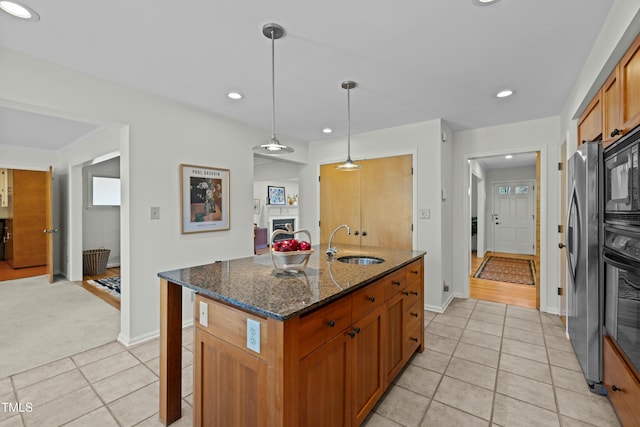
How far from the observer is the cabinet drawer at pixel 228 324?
1203 mm

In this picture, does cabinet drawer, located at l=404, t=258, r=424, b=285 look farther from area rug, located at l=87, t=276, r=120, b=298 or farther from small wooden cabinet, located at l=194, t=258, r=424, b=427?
area rug, located at l=87, t=276, r=120, b=298

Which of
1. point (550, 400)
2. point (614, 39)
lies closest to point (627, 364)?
point (550, 400)

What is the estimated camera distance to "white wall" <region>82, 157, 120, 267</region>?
18.9 feet

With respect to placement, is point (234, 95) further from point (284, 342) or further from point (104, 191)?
point (104, 191)

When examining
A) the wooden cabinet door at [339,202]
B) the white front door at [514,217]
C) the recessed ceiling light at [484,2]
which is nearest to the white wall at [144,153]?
the wooden cabinet door at [339,202]

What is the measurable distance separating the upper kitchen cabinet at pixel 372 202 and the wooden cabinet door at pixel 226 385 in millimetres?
2924

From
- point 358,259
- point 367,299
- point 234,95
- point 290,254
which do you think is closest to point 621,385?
point 367,299

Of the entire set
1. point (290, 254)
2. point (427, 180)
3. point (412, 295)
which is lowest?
point (412, 295)

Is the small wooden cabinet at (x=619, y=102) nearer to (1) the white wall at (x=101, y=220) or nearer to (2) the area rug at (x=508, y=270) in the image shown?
(2) the area rug at (x=508, y=270)

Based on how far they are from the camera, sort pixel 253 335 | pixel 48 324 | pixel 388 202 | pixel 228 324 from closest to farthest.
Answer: pixel 253 335 < pixel 228 324 < pixel 48 324 < pixel 388 202

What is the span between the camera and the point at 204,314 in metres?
1.46

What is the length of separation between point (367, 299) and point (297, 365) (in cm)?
63

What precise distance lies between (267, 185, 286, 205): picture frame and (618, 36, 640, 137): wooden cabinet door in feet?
27.4

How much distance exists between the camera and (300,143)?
4.65 m
